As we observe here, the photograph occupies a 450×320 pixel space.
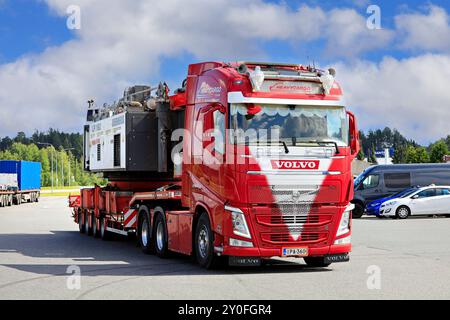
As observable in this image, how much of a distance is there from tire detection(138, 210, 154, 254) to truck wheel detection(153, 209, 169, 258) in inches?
12.8

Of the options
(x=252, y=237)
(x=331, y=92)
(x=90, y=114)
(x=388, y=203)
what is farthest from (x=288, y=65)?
(x=388, y=203)

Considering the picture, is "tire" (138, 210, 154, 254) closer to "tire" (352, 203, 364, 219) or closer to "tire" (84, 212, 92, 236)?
"tire" (84, 212, 92, 236)

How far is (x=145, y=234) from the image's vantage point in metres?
17.8

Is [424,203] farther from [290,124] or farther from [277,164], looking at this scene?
[277,164]

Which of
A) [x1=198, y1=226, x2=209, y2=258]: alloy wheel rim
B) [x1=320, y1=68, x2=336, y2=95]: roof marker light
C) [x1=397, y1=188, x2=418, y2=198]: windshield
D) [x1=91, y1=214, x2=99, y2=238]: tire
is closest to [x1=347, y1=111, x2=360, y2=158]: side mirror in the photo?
[x1=320, y1=68, x2=336, y2=95]: roof marker light

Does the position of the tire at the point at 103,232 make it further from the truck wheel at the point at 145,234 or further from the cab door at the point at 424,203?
the cab door at the point at 424,203

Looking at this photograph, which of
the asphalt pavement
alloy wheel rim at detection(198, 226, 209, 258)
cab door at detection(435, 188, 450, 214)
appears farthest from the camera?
cab door at detection(435, 188, 450, 214)

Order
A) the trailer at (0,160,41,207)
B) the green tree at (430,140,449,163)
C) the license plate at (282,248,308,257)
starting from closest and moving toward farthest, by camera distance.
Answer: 1. the license plate at (282,248,308,257)
2. the trailer at (0,160,41,207)
3. the green tree at (430,140,449,163)

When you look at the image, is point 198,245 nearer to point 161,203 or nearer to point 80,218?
point 161,203

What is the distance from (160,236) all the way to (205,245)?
2.71 metres

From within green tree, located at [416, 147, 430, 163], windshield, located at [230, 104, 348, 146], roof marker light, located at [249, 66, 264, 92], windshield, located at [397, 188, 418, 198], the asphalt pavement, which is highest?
green tree, located at [416, 147, 430, 163]

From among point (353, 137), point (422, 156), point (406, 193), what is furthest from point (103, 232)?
point (422, 156)

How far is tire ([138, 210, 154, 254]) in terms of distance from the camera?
1735cm
